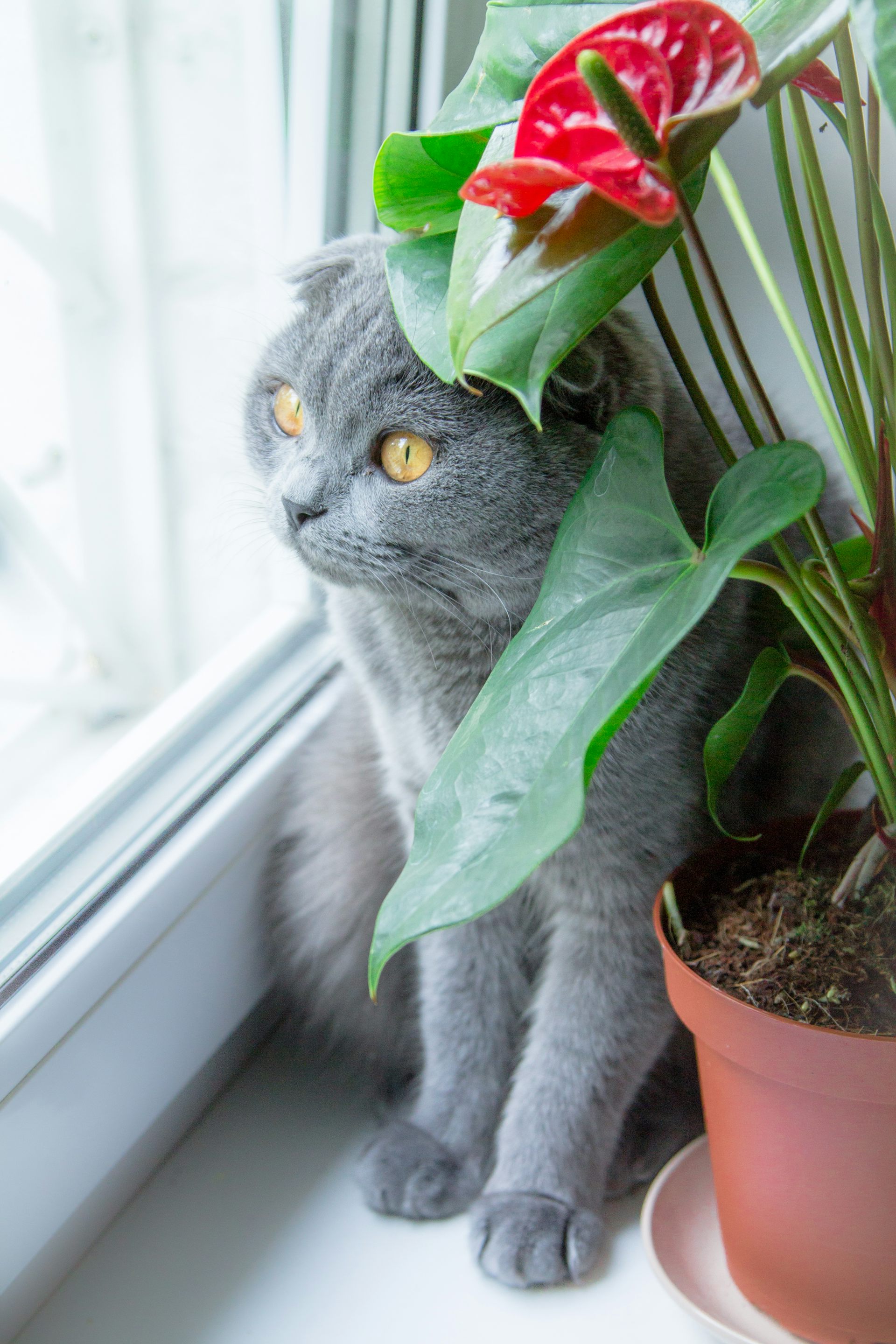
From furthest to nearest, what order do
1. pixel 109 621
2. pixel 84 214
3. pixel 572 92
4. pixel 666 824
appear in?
pixel 109 621 < pixel 84 214 < pixel 666 824 < pixel 572 92

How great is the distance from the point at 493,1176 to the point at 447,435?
0.58 meters

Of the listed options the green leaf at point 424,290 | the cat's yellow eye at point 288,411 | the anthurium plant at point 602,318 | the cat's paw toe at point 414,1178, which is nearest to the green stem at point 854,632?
the anthurium plant at point 602,318

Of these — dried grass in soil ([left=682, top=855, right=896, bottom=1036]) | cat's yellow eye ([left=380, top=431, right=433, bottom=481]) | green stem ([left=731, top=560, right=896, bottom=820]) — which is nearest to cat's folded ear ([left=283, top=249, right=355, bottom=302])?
cat's yellow eye ([left=380, top=431, right=433, bottom=481])

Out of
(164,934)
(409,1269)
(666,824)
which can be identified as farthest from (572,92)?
(409,1269)

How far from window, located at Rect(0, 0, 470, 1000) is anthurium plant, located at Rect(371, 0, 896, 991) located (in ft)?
1.24

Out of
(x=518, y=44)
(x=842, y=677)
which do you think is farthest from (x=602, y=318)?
(x=842, y=677)

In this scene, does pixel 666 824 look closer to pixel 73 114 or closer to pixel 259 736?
pixel 259 736

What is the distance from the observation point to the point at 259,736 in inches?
41.4

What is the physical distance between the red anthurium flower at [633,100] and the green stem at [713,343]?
157 mm

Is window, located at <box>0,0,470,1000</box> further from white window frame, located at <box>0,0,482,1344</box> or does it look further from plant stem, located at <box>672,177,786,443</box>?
plant stem, located at <box>672,177,786,443</box>

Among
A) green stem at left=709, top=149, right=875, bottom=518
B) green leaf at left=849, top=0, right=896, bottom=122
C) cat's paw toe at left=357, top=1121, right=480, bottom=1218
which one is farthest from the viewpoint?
cat's paw toe at left=357, top=1121, right=480, bottom=1218

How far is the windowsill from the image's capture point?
2.52ft

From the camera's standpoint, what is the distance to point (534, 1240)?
0.79m

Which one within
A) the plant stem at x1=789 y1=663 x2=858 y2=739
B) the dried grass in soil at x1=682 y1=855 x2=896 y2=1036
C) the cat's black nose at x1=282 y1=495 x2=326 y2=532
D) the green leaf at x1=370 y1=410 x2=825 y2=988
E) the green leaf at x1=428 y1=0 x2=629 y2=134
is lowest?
the dried grass in soil at x1=682 y1=855 x2=896 y2=1036
